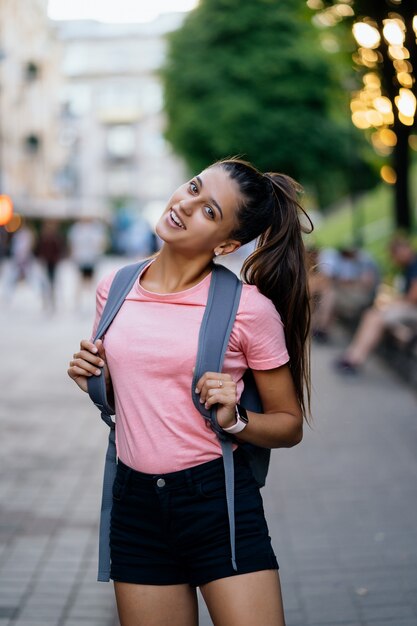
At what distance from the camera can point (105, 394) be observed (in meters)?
2.66

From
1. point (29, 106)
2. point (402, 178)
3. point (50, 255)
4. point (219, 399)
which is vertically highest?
point (219, 399)

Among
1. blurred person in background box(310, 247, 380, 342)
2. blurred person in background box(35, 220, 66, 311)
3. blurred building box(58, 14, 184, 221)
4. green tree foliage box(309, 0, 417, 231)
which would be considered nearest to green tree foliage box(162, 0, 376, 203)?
blurred person in background box(35, 220, 66, 311)

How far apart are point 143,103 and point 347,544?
96.6 m

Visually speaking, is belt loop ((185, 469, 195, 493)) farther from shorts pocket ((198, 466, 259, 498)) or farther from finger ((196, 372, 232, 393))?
finger ((196, 372, 232, 393))

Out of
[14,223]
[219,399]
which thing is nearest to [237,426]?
[219,399]

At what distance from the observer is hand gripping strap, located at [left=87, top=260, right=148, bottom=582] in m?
2.65

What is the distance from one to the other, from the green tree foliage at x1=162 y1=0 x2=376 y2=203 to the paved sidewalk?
97.4ft

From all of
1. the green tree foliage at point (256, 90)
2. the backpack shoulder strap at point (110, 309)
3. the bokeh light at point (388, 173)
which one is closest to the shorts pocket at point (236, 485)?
the backpack shoulder strap at point (110, 309)

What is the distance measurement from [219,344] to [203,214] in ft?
1.16

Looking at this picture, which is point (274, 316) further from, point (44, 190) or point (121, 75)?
point (121, 75)

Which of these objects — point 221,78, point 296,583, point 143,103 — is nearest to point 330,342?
point 296,583

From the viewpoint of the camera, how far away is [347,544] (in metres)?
5.25

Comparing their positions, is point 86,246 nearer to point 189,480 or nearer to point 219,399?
point 189,480

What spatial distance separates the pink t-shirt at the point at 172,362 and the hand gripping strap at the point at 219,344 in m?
0.03
